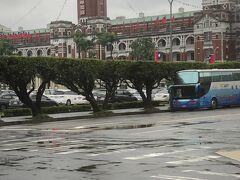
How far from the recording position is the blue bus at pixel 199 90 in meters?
42.3

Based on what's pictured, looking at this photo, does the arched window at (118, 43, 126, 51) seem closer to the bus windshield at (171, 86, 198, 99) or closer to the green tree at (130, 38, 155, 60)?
the green tree at (130, 38, 155, 60)

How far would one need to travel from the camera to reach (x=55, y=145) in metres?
17.5

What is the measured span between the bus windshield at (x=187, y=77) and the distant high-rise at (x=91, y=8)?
11675cm

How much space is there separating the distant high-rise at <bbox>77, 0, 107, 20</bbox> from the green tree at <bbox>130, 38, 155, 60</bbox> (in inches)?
1303

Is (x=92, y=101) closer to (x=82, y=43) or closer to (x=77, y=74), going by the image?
(x=77, y=74)

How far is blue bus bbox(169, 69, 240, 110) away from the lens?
4228 centimetres

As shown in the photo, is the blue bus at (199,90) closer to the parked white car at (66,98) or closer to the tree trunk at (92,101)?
the tree trunk at (92,101)

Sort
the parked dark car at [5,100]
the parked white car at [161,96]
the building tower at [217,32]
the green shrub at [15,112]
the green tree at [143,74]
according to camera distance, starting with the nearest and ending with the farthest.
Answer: the green shrub at [15,112] → the green tree at [143,74] → the parked dark car at [5,100] → the parked white car at [161,96] → the building tower at [217,32]

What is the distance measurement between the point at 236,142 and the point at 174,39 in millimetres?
125949

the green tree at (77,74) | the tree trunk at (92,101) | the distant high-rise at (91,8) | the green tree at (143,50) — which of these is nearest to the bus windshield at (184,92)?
the tree trunk at (92,101)

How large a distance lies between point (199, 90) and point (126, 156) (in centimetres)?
2897

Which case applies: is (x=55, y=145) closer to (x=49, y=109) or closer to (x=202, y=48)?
(x=49, y=109)

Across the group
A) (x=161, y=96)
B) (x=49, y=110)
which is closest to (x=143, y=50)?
(x=161, y=96)

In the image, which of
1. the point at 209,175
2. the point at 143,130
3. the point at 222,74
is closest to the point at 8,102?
the point at 222,74
